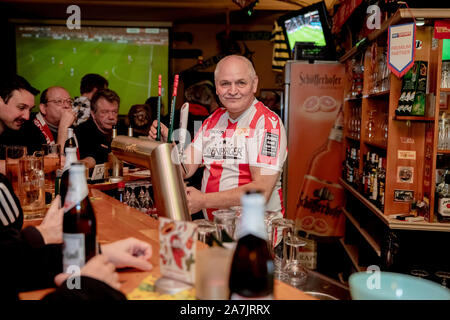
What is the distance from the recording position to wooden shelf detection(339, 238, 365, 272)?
403 cm

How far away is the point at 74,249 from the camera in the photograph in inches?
41.1

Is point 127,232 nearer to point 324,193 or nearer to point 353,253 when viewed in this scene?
point 353,253

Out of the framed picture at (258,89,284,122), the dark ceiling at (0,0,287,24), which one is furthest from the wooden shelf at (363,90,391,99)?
the framed picture at (258,89,284,122)

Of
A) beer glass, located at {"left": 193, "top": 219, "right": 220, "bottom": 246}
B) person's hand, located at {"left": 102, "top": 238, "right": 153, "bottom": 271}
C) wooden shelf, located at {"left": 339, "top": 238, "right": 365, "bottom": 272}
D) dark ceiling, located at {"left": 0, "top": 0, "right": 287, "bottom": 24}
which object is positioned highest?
dark ceiling, located at {"left": 0, "top": 0, "right": 287, "bottom": 24}

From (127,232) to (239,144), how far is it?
1.08m

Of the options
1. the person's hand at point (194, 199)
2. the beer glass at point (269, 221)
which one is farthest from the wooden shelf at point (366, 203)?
the beer glass at point (269, 221)

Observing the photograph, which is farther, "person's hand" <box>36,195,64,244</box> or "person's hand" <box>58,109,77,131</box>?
"person's hand" <box>58,109,77,131</box>

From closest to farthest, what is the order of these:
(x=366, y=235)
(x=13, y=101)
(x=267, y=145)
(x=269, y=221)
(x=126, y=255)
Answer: (x=126, y=255) < (x=269, y=221) < (x=267, y=145) < (x=13, y=101) < (x=366, y=235)

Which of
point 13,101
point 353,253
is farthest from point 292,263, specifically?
point 353,253

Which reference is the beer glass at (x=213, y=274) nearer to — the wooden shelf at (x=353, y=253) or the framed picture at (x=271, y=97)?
the wooden shelf at (x=353, y=253)

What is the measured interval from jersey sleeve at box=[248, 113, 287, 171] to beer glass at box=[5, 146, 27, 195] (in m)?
1.24

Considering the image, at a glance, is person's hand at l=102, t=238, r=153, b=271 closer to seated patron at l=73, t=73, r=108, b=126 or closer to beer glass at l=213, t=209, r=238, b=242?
beer glass at l=213, t=209, r=238, b=242

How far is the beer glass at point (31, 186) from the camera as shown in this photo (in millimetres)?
1997
